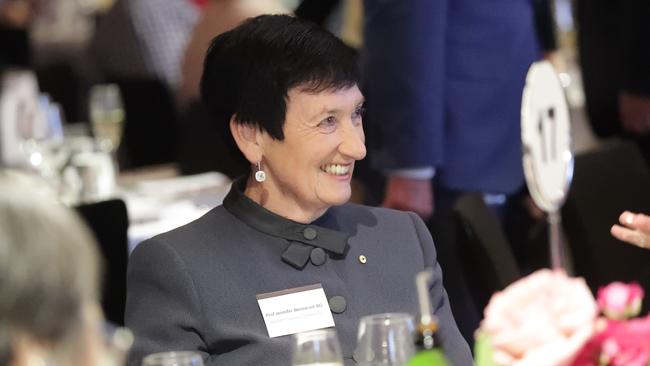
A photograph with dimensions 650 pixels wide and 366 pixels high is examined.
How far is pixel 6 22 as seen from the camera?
10.2m

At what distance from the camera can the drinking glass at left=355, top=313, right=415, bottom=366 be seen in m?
1.97

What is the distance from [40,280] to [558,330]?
67cm

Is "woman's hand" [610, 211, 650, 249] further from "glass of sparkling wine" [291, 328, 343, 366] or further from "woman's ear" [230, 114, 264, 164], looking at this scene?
"glass of sparkling wine" [291, 328, 343, 366]

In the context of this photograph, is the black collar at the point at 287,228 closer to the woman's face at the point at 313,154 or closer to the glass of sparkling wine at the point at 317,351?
the woman's face at the point at 313,154

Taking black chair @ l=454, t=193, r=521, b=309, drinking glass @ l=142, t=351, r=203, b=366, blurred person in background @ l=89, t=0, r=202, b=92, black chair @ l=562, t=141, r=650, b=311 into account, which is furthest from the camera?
blurred person in background @ l=89, t=0, r=202, b=92

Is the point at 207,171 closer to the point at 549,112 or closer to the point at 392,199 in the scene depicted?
the point at 392,199

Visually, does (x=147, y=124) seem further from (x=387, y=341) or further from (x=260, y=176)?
(x=387, y=341)

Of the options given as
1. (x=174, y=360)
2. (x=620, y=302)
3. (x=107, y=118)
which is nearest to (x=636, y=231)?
(x=620, y=302)

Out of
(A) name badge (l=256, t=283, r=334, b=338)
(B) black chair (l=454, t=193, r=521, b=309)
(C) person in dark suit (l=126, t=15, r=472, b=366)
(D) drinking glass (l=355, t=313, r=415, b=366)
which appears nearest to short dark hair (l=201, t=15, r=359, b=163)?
(C) person in dark suit (l=126, t=15, r=472, b=366)

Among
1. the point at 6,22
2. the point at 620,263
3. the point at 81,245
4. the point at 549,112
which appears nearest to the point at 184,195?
the point at 620,263

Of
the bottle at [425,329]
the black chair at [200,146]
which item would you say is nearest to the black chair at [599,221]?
the black chair at [200,146]

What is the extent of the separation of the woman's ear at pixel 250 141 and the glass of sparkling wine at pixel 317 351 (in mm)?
1038

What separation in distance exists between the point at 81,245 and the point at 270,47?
4.62ft

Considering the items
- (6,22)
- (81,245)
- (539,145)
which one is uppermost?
(81,245)
